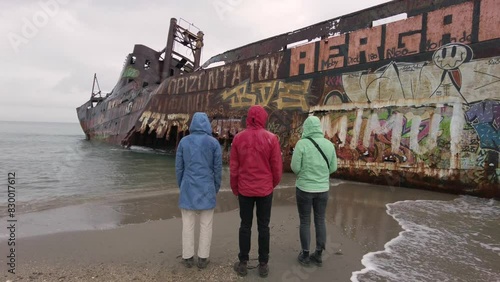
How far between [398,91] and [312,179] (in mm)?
5752

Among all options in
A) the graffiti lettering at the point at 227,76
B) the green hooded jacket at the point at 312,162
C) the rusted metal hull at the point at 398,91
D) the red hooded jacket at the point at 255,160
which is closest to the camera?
the red hooded jacket at the point at 255,160

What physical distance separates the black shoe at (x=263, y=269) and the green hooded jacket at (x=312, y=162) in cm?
80

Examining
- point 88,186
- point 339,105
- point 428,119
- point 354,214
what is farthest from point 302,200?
point 88,186

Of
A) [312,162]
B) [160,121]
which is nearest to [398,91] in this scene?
[312,162]

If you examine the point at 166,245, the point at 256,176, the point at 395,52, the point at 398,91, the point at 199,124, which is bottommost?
the point at 166,245

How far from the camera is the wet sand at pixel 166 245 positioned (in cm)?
285

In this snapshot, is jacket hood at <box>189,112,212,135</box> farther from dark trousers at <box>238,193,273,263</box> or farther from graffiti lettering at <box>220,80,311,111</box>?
graffiti lettering at <box>220,80,311,111</box>

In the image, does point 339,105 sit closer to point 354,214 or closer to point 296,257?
point 354,214

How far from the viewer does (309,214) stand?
→ 3066mm

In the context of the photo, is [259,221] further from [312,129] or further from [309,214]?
[312,129]

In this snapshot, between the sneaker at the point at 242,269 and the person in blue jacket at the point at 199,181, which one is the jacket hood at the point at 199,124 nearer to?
the person in blue jacket at the point at 199,181

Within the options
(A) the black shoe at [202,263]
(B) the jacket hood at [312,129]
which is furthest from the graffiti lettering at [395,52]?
(A) the black shoe at [202,263]

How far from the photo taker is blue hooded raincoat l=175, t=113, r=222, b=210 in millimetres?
2926

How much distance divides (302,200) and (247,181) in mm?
650
